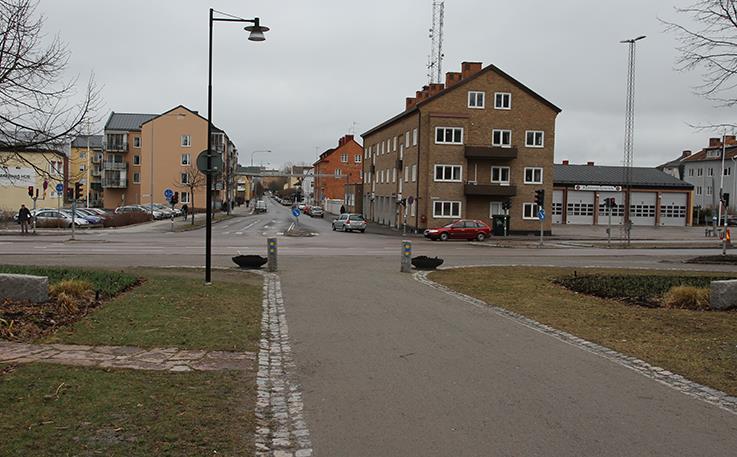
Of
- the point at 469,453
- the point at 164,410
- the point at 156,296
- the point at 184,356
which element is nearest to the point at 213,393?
the point at 164,410

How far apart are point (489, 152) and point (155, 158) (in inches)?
2036

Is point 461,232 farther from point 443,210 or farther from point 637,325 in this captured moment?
point 637,325

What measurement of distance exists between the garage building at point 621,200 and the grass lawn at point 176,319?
227 ft

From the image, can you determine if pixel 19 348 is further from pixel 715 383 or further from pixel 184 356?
pixel 715 383

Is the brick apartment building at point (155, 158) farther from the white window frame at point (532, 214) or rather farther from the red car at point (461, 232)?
the red car at point (461, 232)

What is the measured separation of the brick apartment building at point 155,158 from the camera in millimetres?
88062

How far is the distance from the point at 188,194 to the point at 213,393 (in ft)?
280

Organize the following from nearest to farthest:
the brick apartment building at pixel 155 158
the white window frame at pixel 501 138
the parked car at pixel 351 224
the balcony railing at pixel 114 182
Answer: the white window frame at pixel 501 138, the parked car at pixel 351 224, the brick apartment building at pixel 155 158, the balcony railing at pixel 114 182

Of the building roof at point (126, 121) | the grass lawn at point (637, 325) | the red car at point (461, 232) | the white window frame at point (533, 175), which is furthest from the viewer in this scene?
the building roof at point (126, 121)

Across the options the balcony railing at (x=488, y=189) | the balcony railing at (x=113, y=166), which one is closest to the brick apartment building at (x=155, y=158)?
the balcony railing at (x=113, y=166)

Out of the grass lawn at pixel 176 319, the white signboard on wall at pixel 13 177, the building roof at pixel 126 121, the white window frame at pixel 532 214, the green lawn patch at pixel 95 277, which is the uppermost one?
the building roof at pixel 126 121

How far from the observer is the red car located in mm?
45062

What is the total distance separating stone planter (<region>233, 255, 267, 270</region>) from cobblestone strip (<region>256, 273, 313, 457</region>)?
35.2 ft

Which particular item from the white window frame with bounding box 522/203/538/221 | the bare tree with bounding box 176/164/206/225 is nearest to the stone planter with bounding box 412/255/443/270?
the white window frame with bounding box 522/203/538/221
